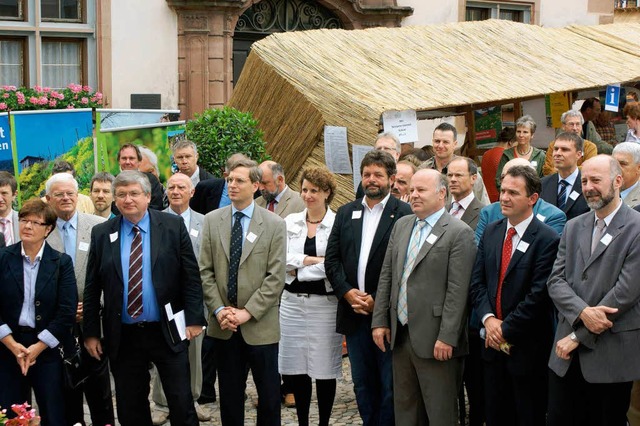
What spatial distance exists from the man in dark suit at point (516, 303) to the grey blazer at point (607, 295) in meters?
0.23

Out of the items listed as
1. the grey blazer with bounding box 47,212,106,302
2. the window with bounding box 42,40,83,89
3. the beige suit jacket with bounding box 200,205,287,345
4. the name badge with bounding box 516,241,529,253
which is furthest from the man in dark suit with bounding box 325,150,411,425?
the window with bounding box 42,40,83,89

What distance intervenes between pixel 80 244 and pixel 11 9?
859 cm

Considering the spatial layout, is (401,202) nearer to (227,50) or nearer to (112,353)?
(112,353)

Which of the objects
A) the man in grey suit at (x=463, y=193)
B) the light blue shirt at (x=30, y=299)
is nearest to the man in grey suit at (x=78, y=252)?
the light blue shirt at (x=30, y=299)

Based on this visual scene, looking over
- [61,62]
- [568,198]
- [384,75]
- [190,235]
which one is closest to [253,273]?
[190,235]

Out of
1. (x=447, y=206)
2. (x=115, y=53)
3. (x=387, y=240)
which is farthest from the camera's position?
(x=115, y=53)

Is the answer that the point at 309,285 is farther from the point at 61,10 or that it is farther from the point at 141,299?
the point at 61,10

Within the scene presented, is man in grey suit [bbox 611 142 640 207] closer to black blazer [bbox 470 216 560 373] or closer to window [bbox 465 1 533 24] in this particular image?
black blazer [bbox 470 216 560 373]

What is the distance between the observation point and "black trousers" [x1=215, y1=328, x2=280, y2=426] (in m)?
6.95

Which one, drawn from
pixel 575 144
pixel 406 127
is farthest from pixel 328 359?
pixel 406 127

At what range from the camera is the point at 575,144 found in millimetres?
7945

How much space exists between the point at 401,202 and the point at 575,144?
5.16 ft

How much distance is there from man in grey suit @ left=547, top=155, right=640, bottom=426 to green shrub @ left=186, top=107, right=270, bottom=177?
491cm

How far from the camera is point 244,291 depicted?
6.89m
